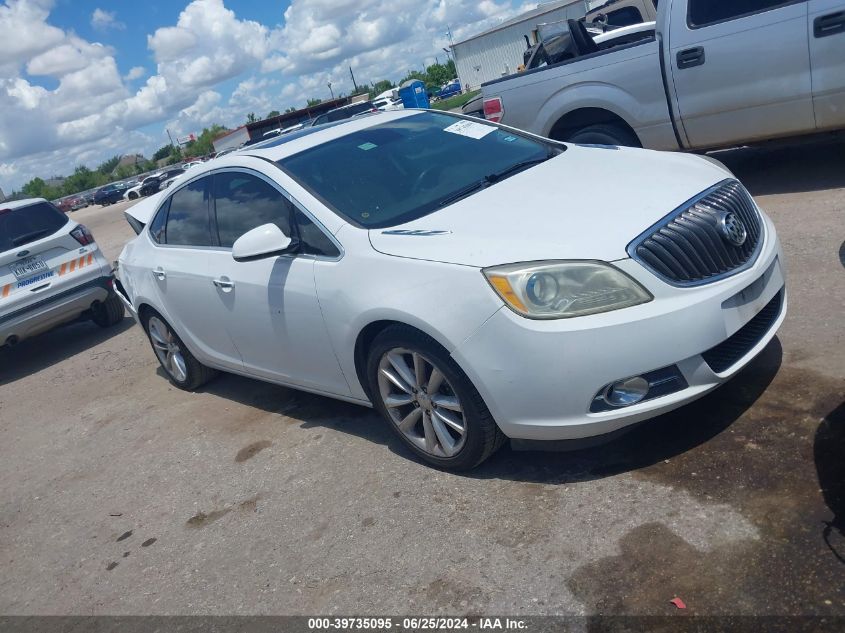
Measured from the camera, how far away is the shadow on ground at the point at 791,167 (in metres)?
6.84

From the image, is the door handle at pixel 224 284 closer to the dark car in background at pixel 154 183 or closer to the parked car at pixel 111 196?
the dark car in background at pixel 154 183

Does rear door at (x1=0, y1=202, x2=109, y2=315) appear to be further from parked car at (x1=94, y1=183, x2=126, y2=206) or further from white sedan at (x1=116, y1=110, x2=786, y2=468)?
parked car at (x1=94, y1=183, x2=126, y2=206)

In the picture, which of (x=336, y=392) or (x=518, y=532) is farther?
(x=336, y=392)

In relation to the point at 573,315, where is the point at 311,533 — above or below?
below

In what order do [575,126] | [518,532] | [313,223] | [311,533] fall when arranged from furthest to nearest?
[575,126]
[313,223]
[311,533]
[518,532]

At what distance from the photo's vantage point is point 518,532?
3.24 m

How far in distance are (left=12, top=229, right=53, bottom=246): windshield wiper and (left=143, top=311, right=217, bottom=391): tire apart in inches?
115

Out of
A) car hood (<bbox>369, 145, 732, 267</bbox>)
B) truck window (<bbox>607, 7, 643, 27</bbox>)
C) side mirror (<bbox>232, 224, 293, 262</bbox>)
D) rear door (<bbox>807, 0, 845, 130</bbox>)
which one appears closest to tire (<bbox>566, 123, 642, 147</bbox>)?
rear door (<bbox>807, 0, 845, 130</bbox>)

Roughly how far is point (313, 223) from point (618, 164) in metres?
1.67

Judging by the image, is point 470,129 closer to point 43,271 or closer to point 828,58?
point 828,58

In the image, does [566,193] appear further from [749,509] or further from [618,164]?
[749,509]

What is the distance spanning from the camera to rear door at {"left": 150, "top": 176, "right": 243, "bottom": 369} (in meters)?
5.04

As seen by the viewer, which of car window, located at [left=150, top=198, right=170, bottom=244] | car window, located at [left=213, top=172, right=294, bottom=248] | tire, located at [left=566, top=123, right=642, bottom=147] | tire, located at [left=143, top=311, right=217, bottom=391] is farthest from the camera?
tire, located at [left=566, top=123, right=642, bottom=147]

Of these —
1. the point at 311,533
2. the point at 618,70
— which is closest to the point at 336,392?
the point at 311,533
